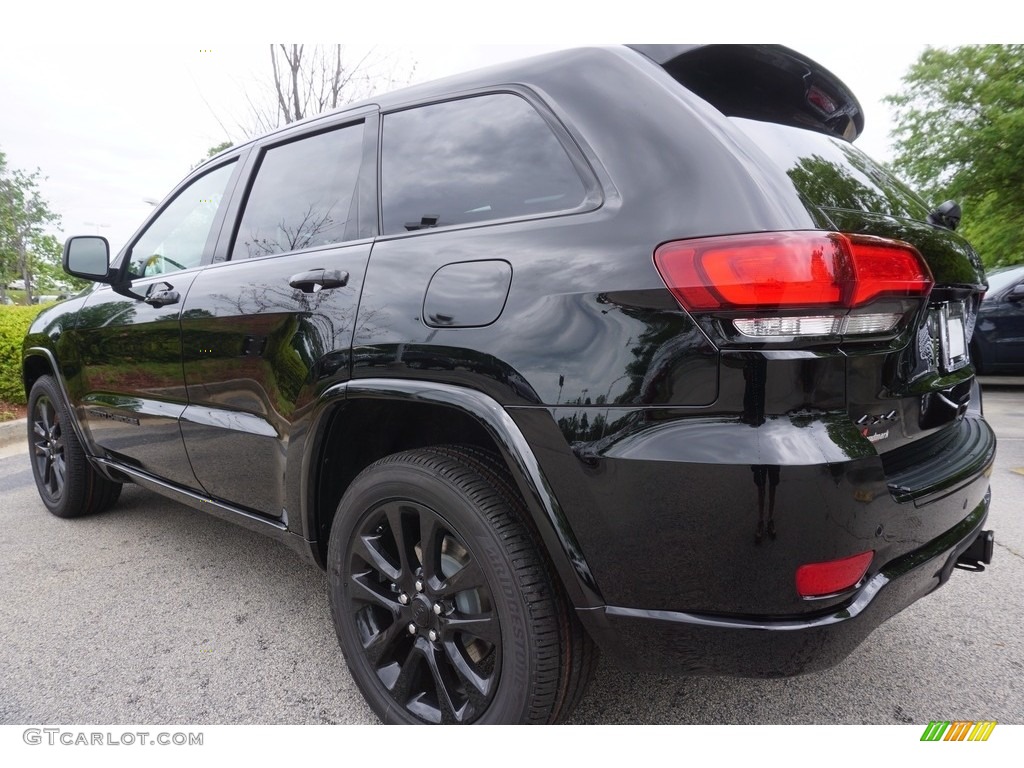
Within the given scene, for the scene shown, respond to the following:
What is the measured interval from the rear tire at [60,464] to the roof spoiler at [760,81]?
11.3 ft

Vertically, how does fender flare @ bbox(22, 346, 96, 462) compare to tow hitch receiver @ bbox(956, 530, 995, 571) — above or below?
below

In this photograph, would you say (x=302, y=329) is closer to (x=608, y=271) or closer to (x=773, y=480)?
(x=608, y=271)

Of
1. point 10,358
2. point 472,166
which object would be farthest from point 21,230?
point 472,166

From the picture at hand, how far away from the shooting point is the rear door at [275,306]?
1.95m

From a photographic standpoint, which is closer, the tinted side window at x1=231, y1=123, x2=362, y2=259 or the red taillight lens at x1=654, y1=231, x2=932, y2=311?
the red taillight lens at x1=654, y1=231, x2=932, y2=311

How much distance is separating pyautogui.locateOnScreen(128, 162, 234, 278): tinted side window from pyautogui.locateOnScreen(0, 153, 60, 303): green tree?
82.2ft

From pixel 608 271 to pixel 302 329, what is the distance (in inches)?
40.7

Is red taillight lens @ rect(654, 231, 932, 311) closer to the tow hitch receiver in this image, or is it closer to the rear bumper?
the rear bumper

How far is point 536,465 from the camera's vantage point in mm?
1457

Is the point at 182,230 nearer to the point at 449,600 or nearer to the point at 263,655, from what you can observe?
the point at 263,655

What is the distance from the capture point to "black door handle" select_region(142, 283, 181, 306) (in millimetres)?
2629

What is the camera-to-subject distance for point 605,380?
1354mm

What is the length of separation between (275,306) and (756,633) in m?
1.64
